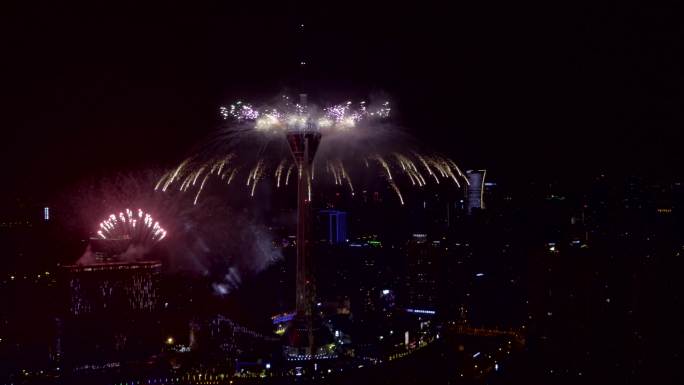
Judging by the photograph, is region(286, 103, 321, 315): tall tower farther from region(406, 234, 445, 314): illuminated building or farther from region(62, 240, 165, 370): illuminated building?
region(406, 234, 445, 314): illuminated building

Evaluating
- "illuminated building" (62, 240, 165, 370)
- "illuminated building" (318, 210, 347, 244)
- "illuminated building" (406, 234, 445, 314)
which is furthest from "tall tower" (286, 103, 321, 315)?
"illuminated building" (318, 210, 347, 244)

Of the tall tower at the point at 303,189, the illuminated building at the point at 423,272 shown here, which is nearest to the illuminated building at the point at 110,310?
the tall tower at the point at 303,189

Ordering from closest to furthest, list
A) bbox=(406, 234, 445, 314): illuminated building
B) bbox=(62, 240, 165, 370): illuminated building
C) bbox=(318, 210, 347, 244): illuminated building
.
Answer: bbox=(62, 240, 165, 370): illuminated building < bbox=(406, 234, 445, 314): illuminated building < bbox=(318, 210, 347, 244): illuminated building

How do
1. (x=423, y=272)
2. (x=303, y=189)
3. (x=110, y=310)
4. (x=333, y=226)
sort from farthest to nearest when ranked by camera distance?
(x=333, y=226), (x=423, y=272), (x=110, y=310), (x=303, y=189)

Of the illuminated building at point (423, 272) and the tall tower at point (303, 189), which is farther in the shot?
the illuminated building at point (423, 272)

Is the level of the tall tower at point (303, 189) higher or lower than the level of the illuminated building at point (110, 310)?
higher

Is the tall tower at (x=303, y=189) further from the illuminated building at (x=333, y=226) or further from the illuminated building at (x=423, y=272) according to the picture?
the illuminated building at (x=333, y=226)

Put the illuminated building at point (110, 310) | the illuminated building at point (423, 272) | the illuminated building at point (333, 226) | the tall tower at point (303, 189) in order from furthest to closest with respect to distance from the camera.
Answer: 1. the illuminated building at point (333, 226)
2. the illuminated building at point (423, 272)
3. the illuminated building at point (110, 310)
4. the tall tower at point (303, 189)

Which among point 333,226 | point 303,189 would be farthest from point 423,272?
point 303,189

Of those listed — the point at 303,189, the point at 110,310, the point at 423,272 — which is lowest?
the point at 110,310

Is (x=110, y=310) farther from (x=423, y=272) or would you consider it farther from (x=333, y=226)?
(x=333, y=226)

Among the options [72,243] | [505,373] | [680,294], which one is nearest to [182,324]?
[72,243]
